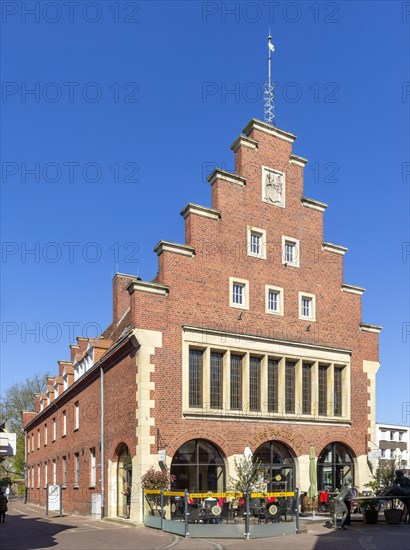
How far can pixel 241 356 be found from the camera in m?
30.6

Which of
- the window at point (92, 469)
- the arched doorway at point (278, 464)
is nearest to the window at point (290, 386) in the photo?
the arched doorway at point (278, 464)

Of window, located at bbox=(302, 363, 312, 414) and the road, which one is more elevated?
window, located at bbox=(302, 363, 312, 414)

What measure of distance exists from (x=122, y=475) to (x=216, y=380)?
593 centimetres

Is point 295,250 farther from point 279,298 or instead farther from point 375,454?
point 375,454

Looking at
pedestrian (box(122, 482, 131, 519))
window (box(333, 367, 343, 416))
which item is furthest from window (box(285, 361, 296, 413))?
pedestrian (box(122, 482, 131, 519))

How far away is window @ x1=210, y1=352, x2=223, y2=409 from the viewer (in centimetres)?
2922

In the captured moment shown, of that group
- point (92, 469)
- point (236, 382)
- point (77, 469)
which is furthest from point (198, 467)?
point (77, 469)

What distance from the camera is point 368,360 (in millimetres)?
34844

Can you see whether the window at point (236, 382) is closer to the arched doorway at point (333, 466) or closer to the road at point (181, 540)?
the arched doorway at point (333, 466)

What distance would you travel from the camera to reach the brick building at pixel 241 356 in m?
28.1

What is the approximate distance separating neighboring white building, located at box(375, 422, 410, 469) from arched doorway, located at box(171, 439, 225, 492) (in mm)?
64599

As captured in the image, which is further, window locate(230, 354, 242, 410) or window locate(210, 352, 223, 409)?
window locate(230, 354, 242, 410)

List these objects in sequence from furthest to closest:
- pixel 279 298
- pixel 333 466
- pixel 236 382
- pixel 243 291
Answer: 1. pixel 333 466
2. pixel 279 298
3. pixel 243 291
4. pixel 236 382

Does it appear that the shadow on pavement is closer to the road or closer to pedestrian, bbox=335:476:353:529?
the road
